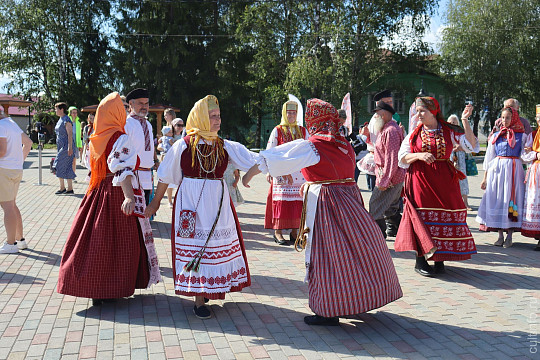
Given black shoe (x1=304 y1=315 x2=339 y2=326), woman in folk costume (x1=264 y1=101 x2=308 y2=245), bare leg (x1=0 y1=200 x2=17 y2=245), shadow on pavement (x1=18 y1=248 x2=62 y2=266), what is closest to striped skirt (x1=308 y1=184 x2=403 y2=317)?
black shoe (x1=304 y1=315 x2=339 y2=326)

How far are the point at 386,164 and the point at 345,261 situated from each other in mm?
3209

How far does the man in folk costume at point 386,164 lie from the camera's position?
699 cm

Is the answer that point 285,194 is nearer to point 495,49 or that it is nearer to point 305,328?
point 305,328

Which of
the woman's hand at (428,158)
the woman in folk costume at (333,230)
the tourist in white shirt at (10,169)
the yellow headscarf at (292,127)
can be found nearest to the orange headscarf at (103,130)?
the woman in folk costume at (333,230)

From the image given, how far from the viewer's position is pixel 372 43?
98.4 feet

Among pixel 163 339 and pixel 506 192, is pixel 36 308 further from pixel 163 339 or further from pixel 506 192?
pixel 506 192

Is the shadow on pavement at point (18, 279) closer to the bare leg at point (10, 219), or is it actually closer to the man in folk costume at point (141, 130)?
the bare leg at point (10, 219)

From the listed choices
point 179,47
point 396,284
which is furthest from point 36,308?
point 179,47

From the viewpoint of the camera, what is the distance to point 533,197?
7.45m

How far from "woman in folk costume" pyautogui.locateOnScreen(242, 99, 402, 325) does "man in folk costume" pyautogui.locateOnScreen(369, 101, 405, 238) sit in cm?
270

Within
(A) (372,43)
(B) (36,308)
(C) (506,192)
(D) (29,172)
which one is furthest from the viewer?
(A) (372,43)

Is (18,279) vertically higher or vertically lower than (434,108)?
lower

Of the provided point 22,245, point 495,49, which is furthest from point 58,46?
point 22,245

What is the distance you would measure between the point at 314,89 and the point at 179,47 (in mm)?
9131
